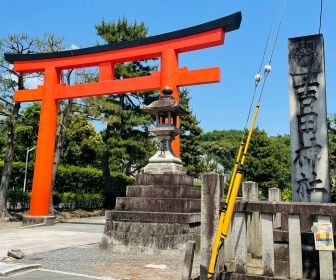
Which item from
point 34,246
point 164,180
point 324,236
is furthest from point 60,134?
point 324,236

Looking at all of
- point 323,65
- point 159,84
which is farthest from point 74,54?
point 323,65

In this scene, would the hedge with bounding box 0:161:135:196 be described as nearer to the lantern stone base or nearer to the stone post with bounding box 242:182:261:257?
the lantern stone base

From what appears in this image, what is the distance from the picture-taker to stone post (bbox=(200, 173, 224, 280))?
3986 millimetres

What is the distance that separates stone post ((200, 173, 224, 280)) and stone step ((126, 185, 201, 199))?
3.99m

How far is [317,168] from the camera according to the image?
5766 mm

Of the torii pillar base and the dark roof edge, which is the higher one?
the dark roof edge

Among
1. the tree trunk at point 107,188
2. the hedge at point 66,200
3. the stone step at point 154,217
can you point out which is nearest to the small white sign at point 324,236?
the stone step at point 154,217

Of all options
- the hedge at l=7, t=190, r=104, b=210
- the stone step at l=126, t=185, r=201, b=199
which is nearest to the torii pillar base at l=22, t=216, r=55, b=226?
the hedge at l=7, t=190, r=104, b=210

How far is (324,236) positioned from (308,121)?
3036 mm

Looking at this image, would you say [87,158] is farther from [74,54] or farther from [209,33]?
[209,33]

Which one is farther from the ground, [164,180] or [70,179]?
[70,179]

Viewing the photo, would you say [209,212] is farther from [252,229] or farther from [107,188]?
[107,188]

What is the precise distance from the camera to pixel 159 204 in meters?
8.02

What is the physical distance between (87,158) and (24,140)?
5.87 metres
